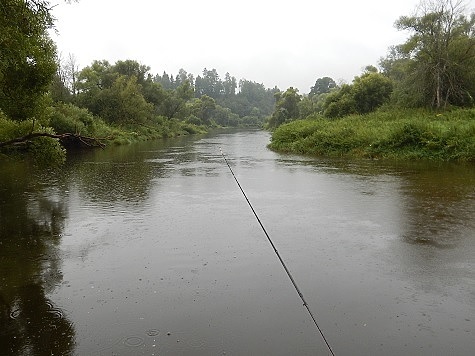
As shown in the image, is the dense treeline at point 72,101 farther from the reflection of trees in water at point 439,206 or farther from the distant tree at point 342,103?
the distant tree at point 342,103

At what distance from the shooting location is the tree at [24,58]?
7.66 m

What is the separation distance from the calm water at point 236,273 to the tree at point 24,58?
2948 millimetres

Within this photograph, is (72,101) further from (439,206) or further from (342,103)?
(439,206)

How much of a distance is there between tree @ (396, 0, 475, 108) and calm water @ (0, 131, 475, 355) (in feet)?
61.4

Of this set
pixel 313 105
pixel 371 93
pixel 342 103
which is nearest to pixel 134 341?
pixel 342 103

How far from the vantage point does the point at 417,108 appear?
94.0 ft

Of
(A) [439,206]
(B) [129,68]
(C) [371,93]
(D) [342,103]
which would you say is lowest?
(A) [439,206]

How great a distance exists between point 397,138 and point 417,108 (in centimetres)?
989

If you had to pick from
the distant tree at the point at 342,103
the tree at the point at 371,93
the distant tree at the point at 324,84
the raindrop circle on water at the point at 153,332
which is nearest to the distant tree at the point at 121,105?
the distant tree at the point at 342,103

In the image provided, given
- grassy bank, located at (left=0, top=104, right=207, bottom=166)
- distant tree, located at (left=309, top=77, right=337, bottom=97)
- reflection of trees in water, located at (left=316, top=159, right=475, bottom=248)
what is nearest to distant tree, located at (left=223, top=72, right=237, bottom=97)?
distant tree, located at (left=309, top=77, right=337, bottom=97)

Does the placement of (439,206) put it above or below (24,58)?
below

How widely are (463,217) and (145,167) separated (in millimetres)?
13600

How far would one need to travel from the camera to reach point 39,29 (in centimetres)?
886

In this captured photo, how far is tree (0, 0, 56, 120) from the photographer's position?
7664 mm
